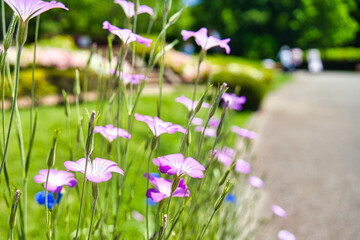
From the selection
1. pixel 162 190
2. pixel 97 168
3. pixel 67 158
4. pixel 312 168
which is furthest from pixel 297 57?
pixel 97 168

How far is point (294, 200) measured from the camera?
3127 mm

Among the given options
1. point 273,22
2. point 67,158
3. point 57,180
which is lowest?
point 67,158

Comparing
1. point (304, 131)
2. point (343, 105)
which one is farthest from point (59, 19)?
point (304, 131)

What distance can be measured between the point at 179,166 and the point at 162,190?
0.13 metres

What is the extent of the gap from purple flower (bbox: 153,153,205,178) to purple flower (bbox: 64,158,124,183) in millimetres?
79

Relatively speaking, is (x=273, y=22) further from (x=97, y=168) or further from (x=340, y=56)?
(x=97, y=168)

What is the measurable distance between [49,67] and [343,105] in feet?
20.6

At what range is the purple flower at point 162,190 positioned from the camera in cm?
73

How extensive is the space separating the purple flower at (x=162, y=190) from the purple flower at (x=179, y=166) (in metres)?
0.06

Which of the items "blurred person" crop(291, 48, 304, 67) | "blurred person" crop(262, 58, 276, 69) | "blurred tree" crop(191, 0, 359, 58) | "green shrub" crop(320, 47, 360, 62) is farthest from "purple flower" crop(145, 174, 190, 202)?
"green shrub" crop(320, 47, 360, 62)

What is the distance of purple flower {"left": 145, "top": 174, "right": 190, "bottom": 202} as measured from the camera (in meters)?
0.73

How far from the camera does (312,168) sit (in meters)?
4.04

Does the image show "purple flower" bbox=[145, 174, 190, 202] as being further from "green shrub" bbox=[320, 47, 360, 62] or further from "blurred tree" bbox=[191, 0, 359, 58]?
"green shrub" bbox=[320, 47, 360, 62]

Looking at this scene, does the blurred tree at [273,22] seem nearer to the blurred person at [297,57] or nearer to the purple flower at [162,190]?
the blurred person at [297,57]
